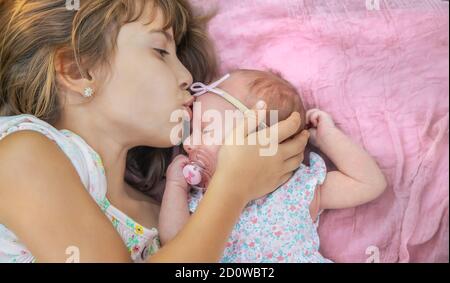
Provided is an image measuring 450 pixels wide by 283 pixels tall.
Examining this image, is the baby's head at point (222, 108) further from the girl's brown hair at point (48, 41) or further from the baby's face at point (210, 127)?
the girl's brown hair at point (48, 41)

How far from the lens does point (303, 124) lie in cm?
113

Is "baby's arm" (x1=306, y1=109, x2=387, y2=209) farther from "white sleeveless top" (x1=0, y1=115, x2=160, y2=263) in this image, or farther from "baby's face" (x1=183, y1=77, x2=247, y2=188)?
"white sleeveless top" (x1=0, y1=115, x2=160, y2=263)

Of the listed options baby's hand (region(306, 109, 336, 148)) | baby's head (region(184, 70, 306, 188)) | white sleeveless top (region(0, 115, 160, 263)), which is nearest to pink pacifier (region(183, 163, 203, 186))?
baby's head (region(184, 70, 306, 188))

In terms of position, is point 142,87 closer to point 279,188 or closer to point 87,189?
point 87,189

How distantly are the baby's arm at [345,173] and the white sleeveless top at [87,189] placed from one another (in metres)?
0.33

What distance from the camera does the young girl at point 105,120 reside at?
3.13 feet

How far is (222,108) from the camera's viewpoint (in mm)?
1088

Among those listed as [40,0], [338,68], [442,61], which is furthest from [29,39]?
[442,61]

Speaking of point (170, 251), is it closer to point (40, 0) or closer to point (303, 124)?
point (303, 124)

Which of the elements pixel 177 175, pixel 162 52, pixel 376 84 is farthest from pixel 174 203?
pixel 376 84

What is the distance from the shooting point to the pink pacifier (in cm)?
108

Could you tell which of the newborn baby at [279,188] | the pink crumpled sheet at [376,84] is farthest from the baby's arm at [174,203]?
the pink crumpled sheet at [376,84]
